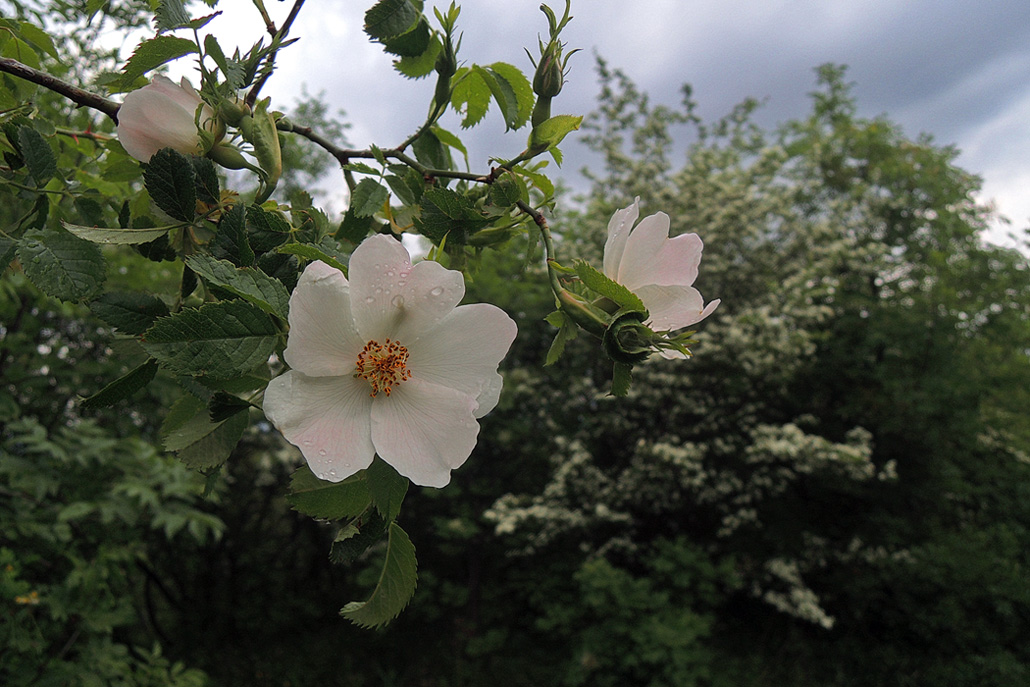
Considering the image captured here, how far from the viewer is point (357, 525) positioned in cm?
62

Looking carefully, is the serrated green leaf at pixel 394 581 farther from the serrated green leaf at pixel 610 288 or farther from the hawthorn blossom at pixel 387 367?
the serrated green leaf at pixel 610 288

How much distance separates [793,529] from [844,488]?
73cm

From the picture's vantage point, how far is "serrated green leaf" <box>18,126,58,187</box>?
0.77 metres

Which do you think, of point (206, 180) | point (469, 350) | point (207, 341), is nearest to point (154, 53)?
point (206, 180)

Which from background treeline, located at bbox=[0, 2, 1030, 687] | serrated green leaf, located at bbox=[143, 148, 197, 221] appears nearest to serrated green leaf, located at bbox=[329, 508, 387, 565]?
serrated green leaf, located at bbox=[143, 148, 197, 221]

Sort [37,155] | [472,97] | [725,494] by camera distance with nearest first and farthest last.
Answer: [37,155] → [472,97] → [725,494]

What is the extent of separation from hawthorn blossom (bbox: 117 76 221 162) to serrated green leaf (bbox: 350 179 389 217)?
0.17 m

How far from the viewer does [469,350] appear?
0.60 m

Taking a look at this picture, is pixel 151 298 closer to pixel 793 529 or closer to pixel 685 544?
pixel 685 544

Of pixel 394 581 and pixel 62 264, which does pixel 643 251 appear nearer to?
pixel 394 581

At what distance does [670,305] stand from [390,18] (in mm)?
446

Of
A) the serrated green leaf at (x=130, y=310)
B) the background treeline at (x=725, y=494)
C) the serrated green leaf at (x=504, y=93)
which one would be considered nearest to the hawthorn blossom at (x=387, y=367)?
the serrated green leaf at (x=130, y=310)

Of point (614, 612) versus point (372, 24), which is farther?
point (614, 612)

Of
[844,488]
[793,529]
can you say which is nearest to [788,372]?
[844,488]
